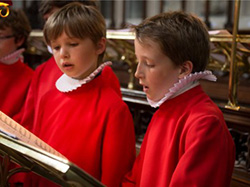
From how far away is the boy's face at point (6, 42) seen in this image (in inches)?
92.3

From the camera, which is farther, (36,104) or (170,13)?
(36,104)

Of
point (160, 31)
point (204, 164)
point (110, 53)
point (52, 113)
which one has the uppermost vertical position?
point (160, 31)

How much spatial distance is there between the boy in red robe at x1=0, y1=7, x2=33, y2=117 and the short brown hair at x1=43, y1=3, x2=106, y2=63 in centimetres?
69

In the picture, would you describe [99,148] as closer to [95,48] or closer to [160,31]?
[95,48]

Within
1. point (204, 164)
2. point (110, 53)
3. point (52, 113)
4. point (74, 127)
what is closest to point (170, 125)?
point (204, 164)

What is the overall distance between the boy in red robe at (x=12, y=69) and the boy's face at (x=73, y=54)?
2.46 ft

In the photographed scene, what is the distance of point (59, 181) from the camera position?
40.9 inches

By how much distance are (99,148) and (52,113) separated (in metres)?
0.31

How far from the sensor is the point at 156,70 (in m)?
1.27

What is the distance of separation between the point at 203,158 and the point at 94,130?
1.96ft

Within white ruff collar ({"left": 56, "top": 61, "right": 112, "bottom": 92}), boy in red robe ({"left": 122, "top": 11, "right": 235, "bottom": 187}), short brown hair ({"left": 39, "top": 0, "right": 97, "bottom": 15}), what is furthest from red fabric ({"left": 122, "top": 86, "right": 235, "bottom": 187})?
short brown hair ({"left": 39, "top": 0, "right": 97, "bottom": 15})

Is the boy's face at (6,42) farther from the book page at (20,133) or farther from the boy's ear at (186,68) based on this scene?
the boy's ear at (186,68)

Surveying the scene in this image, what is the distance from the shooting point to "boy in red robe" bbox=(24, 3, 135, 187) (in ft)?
5.19

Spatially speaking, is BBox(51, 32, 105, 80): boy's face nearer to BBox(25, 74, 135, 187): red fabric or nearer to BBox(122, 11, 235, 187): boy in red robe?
BBox(25, 74, 135, 187): red fabric
